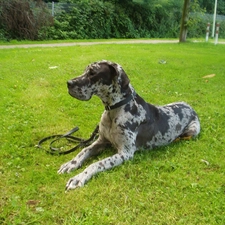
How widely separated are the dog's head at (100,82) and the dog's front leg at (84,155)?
77 cm

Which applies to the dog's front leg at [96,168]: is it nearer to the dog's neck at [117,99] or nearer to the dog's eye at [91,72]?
the dog's neck at [117,99]

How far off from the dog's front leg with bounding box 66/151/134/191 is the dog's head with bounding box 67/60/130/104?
31.2 inches

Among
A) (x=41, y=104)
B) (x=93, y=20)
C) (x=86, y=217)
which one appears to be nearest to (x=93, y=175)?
(x=86, y=217)

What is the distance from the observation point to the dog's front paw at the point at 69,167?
430cm

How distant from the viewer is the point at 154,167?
4441 mm

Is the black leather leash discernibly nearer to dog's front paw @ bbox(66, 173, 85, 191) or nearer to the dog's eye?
dog's front paw @ bbox(66, 173, 85, 191)

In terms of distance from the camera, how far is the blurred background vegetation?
67.9ft

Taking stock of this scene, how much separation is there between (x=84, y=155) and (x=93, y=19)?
23.9m

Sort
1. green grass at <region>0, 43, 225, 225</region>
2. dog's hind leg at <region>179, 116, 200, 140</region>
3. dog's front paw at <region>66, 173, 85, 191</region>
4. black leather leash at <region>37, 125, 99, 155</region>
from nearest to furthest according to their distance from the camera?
1. green grass at <region>0, 43, 225, 225</region>
2. dog's front paw at <region>66, 173, 85, 191</region>
3. black leather leash at <region>37, 125, 99, 155</region>
4. dog's hind leg at <region>179, 116, 200, 140</region>

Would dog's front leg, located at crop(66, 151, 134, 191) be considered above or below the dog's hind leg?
above

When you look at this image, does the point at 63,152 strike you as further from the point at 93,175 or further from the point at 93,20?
the point at 93,20

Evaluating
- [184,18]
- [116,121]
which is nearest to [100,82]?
[116,121]

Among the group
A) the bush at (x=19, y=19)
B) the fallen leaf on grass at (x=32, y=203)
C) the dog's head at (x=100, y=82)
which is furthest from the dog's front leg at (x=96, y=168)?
the bush at (x=19, y=19)

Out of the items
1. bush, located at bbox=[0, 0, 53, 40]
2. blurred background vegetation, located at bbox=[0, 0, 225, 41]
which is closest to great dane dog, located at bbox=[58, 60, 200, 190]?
blurred background vegetation, located at bbox=[0, 0, 225, 41]
